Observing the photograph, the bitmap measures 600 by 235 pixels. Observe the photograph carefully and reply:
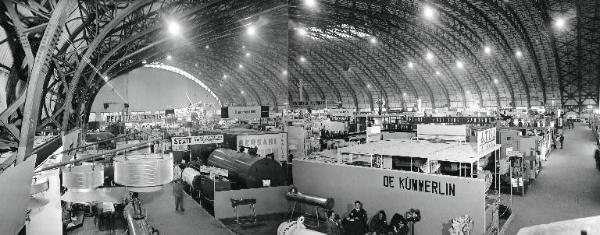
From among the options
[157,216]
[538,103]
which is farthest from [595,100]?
[157,216]

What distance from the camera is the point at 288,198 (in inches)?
547

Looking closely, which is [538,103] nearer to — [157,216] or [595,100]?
[595,100]

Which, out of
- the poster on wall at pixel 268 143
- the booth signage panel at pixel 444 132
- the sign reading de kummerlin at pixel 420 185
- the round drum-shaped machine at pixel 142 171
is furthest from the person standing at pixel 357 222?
the poster on wall at pixel 268 143

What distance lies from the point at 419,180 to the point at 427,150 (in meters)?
1.72

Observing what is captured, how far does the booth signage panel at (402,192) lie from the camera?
9.87 m

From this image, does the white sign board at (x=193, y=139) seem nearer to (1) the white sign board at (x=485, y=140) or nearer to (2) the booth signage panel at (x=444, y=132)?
(2) the booth signage panel at (x=444, y=132)

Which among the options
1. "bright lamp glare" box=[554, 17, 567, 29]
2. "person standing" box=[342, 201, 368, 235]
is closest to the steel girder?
"bright lamp glare" box=[554, 17, 567, 29]

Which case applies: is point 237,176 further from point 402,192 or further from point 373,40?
point 373,40

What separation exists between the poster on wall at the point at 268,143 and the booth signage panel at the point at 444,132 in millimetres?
8844

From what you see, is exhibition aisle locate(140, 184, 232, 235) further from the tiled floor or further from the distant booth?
the distant booth

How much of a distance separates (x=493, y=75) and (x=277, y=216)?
4287 centimetres

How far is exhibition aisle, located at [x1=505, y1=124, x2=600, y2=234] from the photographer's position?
41.6ft

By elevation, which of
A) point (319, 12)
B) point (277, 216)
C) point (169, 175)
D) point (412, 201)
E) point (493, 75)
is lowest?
point (277, 216)

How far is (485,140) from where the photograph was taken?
1170 centimetres
